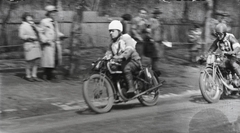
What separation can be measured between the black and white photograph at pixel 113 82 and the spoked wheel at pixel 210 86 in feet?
0.07

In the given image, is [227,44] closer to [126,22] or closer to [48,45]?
[126,22]

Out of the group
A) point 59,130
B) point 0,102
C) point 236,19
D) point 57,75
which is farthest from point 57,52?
point 236,19

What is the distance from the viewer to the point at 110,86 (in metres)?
9.16

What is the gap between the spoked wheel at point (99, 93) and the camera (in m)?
8.77

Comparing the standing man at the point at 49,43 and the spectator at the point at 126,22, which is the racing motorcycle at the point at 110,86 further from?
the standing man at the point at 49,43

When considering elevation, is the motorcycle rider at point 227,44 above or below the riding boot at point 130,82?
above

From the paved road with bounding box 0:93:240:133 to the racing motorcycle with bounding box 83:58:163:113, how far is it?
0.21 m

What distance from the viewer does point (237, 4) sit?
25.3 metres

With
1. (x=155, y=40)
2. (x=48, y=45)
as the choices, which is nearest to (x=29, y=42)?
(x=48, y=45)

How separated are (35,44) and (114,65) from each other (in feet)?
11.0

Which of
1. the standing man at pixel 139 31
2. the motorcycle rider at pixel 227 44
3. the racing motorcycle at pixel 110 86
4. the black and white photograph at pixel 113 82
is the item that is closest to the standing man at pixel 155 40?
the black and white photograph at pixel 113 82

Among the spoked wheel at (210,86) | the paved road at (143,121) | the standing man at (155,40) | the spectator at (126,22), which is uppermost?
the spectator at (126,22)

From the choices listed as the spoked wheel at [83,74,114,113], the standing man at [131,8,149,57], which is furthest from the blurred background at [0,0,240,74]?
the spoked wheel at [83,74,114,113]

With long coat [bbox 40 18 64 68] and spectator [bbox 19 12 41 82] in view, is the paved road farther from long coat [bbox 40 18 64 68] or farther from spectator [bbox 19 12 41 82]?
spectator [bbox 19 12 41 82]
